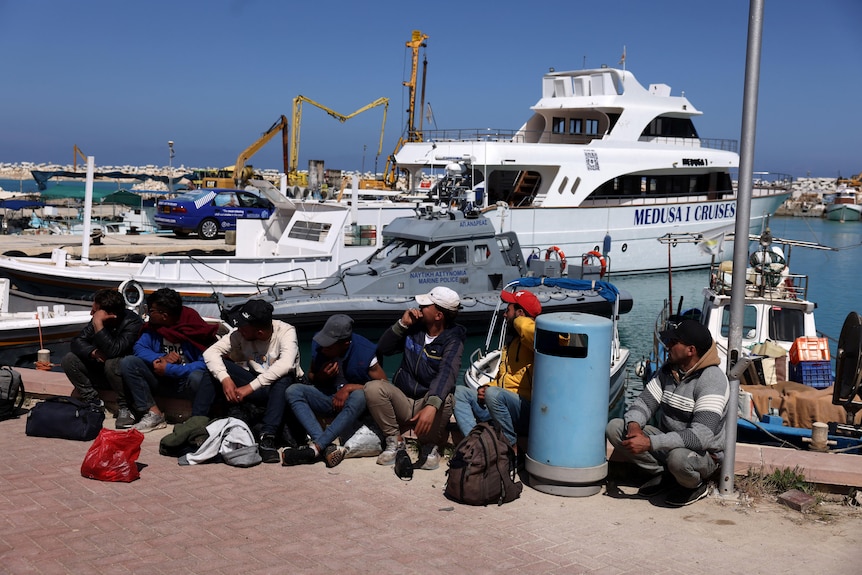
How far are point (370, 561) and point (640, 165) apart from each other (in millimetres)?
27134

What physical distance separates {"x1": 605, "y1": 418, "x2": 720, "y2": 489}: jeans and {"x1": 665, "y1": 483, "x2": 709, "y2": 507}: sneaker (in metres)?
0.09

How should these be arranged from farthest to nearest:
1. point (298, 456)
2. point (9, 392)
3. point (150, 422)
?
point (9, 392) < point (150, 422) < point (298, 456)

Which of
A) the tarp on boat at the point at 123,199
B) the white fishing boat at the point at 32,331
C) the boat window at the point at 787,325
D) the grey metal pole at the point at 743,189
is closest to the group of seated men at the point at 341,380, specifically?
the grey metal pole at the point at 743,189

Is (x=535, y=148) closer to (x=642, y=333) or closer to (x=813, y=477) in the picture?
(x=642, y=333)

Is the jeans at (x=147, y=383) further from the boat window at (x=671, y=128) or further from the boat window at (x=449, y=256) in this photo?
the boat window at (x=671, y=128)

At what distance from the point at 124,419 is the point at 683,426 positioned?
4758mm

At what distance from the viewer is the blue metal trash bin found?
6.36m

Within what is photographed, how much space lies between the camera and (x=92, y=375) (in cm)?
802

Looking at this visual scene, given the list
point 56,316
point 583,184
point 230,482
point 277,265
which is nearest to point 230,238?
point 277,265

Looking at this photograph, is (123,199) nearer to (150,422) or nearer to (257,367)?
(150,422)

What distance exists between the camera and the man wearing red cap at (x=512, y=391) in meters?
6.89

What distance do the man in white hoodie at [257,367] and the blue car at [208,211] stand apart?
23494mm

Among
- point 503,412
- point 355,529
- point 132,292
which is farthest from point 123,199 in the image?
point 355,529

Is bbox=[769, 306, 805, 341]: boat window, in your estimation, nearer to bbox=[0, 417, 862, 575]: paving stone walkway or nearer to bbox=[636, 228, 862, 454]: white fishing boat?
bbox=[636, 228, 862, 454]: white fishing boat
